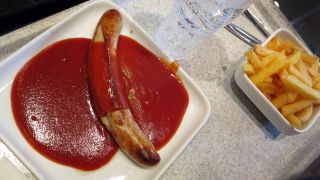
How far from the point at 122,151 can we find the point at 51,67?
271 mm

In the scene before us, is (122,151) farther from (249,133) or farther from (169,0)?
(169,0)

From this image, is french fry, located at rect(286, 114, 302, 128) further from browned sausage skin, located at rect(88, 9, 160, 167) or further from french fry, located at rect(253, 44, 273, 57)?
browned sausage skin, located at rect(88, 9, 160, 167)

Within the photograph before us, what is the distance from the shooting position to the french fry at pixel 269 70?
0.98m

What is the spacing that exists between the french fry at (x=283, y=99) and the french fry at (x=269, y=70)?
7cm

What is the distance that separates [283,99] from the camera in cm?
101

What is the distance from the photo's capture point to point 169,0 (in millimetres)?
1205

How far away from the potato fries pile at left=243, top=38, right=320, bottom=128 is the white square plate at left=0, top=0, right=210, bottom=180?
0.59ft

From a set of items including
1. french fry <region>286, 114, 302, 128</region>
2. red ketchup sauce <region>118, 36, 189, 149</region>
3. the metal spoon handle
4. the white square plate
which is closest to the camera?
the white square plate

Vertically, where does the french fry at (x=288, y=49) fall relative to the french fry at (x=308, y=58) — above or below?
above

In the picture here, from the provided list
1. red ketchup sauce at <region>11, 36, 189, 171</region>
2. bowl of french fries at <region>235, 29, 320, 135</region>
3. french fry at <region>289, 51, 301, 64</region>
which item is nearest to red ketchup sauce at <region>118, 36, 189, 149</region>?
red ketchup sauce at <region>11, 36, 189, 171</region>

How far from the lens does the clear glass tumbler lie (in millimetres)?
920

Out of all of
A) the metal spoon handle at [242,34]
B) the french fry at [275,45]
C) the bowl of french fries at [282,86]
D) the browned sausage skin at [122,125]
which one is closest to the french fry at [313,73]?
the bowl of french fries at [282,86]

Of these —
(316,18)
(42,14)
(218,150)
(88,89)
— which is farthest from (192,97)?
(316,18)

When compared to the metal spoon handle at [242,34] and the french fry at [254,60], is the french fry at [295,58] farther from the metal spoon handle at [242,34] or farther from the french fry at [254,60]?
the metal spoon handle at [242,34]
